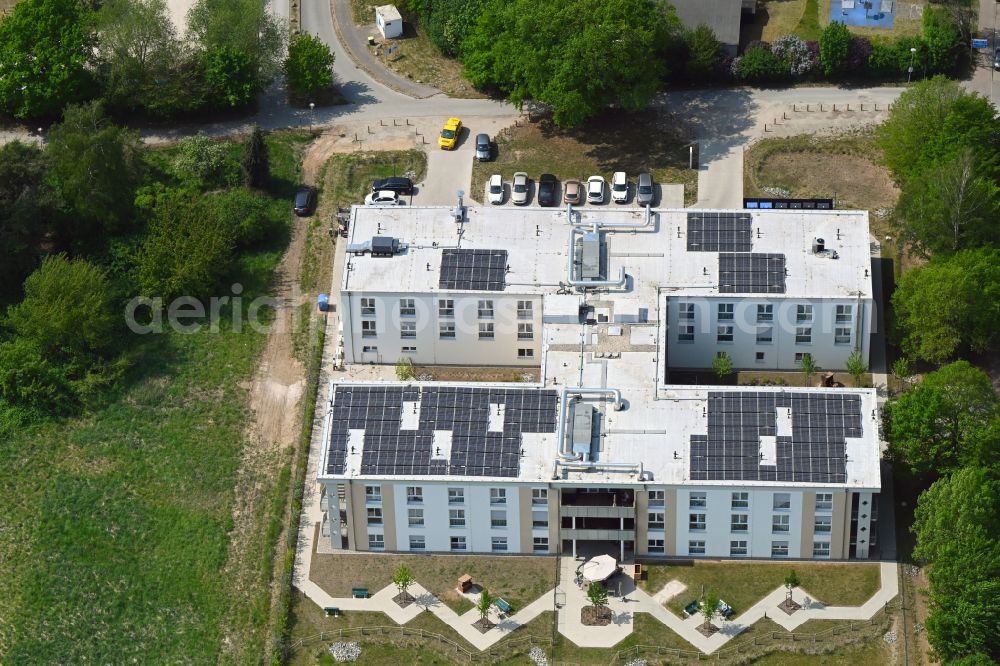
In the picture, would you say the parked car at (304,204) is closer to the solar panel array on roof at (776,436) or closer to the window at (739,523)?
the solar panel array on roof at (776,436)

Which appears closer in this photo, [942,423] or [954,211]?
[942,423]

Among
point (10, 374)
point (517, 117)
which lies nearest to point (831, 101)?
point (517, 117)

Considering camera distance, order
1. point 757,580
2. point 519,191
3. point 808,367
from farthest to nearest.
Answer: point 519,191 < point 808,367 < point 757,580

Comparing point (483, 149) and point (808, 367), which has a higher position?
A: point (483, 149)

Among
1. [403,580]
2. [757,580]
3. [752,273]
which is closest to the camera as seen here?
[403,580]

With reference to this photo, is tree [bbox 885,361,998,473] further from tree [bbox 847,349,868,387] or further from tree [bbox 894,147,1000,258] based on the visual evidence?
tree [bbox 894,147,1000,258]

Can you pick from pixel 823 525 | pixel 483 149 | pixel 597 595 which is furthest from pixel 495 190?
pixel 823 525

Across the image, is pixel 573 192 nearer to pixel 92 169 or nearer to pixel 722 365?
pixel 722 365

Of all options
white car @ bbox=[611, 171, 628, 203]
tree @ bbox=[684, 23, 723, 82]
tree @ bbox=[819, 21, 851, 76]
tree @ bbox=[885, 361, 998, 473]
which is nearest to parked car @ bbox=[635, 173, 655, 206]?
white car @ bbox=[611, 171, 628, 203]

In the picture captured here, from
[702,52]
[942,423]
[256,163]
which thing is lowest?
[942,423]
